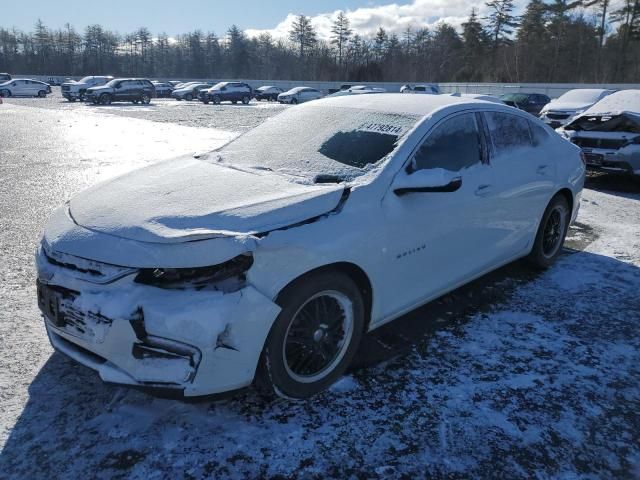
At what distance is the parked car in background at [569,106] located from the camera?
15.6 meters

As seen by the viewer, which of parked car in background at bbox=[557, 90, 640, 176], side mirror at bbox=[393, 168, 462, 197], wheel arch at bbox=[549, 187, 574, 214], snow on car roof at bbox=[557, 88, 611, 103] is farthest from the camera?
snow on car roof at bbox=[557, 88, 611, 103]

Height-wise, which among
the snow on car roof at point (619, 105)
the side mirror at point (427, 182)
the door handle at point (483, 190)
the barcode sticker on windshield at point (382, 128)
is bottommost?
the door handle at point (483, 190)

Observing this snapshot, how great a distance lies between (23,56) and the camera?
3568 inches

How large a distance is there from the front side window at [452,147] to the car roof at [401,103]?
154 millimetres

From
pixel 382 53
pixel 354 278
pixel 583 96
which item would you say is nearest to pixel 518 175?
pixel 354 278

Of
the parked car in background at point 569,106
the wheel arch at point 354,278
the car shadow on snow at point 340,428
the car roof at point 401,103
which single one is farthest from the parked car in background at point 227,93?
the wheel arch at point 354,278

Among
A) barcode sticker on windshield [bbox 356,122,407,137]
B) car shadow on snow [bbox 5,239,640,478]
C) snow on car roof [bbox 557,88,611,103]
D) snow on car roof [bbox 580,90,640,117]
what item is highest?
snow on car roof [bbox 557,88,611,103]

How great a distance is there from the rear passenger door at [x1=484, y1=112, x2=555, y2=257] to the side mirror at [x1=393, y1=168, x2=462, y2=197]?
101 cm

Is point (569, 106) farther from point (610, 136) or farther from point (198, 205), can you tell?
point (198, 205)

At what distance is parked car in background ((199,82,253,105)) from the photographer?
123 feet

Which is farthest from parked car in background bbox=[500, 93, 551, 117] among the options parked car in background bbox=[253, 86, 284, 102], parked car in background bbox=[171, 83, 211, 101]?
parked car in background bbox=[171, 83, 211, 101]

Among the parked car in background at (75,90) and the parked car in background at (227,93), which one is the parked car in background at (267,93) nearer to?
the parked car in background at (227,93)

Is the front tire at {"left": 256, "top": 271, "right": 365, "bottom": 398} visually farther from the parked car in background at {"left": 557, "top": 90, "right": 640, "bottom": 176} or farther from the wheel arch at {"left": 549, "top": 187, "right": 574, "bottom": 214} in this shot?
the parked car in background at {"left": 557, "top": 90, "right": 640, "bottom": 176}

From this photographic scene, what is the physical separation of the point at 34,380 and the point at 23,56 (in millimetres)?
107109
